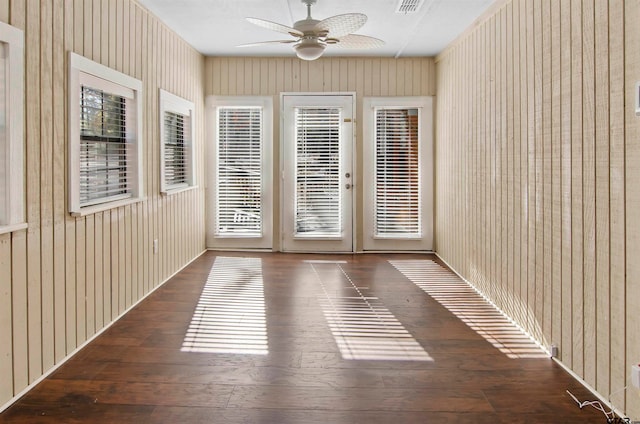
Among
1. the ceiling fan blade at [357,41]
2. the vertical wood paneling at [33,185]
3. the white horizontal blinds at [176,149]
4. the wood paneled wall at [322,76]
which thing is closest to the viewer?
the vertical wood paneling at [33,185]

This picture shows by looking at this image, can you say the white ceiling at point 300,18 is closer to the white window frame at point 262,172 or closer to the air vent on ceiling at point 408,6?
the air vent on ceiling at point 408,6

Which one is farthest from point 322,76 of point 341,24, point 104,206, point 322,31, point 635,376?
point 635,376

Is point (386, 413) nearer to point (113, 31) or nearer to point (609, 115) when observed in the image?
point (609, 115)

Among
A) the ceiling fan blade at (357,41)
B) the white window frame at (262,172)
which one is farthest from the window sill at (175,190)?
the ceiling fan blade at (357,41)

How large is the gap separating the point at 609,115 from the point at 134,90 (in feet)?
11.2

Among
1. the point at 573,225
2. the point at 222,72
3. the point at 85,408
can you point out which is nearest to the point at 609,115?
the point at 573,225

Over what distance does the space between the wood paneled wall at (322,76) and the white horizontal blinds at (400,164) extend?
306 mm

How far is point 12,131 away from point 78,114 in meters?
0.74

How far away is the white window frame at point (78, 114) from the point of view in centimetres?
317

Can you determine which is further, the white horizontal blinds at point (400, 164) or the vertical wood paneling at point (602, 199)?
the white horizontal blinds at point (400, 164)

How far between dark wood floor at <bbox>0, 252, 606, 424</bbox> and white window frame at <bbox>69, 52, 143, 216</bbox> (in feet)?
2.90

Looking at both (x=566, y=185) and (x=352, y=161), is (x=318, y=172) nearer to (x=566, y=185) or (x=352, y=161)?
(x=352, y=161)

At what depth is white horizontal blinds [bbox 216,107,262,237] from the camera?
693 cm

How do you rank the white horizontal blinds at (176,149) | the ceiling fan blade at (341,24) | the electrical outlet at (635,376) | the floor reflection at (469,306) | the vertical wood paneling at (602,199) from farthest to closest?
the white horizontal blinds at (176,149), the ceiling fan blade at (341,24), the floor reflection at (469,306), the vertical wood paneling at (602,199), the electrical outlet at (635,376)
